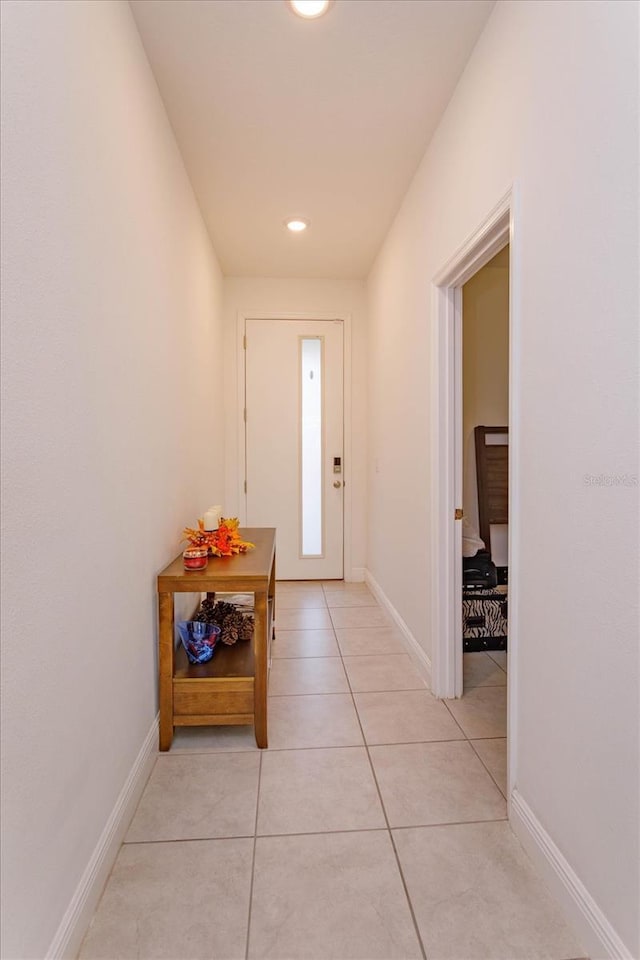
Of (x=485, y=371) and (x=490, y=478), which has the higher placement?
(x=485, y=371)

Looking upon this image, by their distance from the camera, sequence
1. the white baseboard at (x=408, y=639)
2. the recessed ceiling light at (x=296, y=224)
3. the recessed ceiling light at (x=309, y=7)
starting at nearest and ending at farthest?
the recessed ceiling light at (x=309, y=7) < the white baseboard at (x=408, y=639) < the recessed ceiling light at (x=296, y=224)

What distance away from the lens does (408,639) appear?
9.14ft

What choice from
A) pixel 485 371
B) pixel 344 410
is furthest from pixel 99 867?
pixel 344 410

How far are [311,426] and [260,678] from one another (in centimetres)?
264

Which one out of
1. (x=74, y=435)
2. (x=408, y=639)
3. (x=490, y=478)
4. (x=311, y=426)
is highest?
(x=311, y=426)

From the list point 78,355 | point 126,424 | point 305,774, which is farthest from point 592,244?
Answer: point 305,774

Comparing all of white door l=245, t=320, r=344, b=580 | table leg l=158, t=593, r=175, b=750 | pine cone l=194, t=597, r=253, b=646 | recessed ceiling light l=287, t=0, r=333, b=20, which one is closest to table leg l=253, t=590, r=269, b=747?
table leg l=158, t=593, r=175, b=750

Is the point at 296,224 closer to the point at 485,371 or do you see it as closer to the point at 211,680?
the point at 485,371

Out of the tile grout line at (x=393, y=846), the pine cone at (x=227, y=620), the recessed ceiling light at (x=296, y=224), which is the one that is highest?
the recessed ceiling light at (x=296, y=224)

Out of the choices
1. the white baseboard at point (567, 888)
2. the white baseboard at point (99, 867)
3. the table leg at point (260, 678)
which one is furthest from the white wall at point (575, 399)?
the white baseboard at point (99, 867)

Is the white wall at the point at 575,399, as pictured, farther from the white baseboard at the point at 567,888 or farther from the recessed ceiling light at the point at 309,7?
the recessed ceiling light at the point at 309,7

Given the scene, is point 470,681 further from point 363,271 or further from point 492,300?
point 363,271

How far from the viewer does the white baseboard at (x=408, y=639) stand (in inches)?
96.0

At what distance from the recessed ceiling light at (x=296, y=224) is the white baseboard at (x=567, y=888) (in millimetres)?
3062
